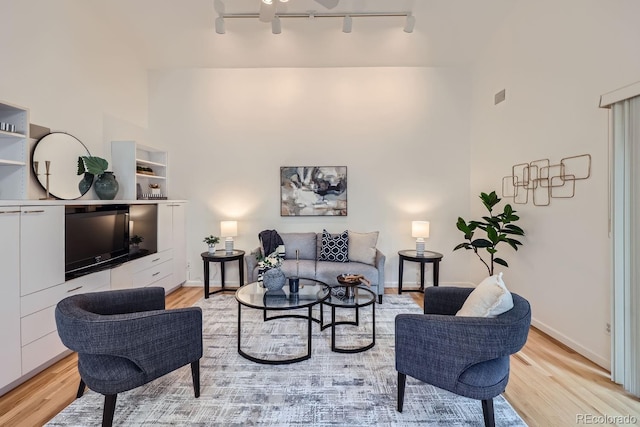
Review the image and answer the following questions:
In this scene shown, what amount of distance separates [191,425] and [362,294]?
1.88m

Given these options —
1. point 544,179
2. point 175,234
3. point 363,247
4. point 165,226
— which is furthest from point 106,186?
point 544,179

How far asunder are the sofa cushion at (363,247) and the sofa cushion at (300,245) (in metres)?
0.62

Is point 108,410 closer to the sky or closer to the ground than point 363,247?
closer to the ground

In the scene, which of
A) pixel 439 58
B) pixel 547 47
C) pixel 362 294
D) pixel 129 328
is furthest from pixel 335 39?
pixel 129 328

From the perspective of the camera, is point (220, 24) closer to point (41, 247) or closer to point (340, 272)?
point (41, 247)

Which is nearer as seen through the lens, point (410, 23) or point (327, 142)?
point (410, 23)

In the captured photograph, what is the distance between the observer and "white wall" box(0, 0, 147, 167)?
2.96m

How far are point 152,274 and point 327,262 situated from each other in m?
2.47

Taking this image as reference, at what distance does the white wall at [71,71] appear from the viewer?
296 cm

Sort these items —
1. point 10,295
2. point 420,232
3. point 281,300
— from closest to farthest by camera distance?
point 10,295 < point 281,300 < point 420,232

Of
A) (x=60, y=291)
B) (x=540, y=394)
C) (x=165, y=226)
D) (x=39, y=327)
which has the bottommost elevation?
(x=540, y=394)

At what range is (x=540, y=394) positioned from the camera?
226cm

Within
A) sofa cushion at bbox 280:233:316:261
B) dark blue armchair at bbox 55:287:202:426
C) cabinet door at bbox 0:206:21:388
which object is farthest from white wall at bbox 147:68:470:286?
dark blue armchair at bbox 55:287:202:426

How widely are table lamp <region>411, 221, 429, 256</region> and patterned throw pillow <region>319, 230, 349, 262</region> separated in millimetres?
1062
